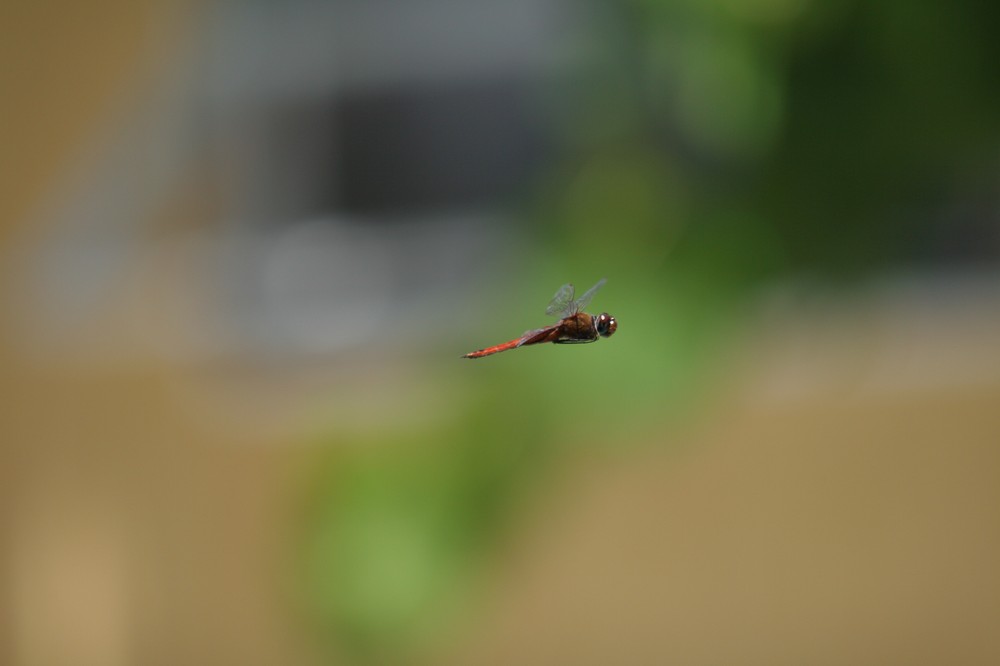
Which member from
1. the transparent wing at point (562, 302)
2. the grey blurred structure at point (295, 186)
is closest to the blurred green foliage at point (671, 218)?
the transparent wing at point (562, 302)

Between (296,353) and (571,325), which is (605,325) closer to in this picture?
(571,325)

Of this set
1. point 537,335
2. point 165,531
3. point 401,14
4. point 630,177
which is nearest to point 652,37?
point 630,177

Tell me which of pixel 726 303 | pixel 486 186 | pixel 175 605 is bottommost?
pixel 175 605

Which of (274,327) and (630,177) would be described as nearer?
(630,177)

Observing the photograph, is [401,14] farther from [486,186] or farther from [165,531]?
[165,531]

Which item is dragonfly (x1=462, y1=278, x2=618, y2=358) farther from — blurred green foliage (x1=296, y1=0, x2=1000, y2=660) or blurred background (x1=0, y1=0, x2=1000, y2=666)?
blurred background (x1=0, y1=0, x2=1000, y2=666)

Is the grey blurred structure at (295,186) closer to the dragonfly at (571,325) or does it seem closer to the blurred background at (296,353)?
the blurred background at (296,353)

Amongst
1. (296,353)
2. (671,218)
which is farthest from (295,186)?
(671,218)

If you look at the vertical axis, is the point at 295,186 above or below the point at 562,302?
below

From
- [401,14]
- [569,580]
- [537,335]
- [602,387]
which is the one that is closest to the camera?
[537,335]
